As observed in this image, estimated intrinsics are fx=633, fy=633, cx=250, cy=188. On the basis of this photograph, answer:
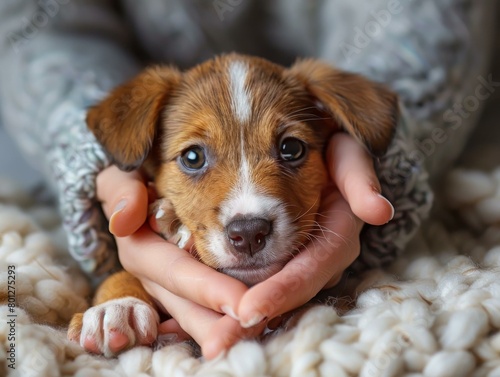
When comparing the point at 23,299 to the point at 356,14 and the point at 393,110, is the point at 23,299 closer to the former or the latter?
the point at 393,110

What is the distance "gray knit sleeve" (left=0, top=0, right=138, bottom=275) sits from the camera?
7.27 ft

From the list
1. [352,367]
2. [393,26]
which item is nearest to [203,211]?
[352,367]

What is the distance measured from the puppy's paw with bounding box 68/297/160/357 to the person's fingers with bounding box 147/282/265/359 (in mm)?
56

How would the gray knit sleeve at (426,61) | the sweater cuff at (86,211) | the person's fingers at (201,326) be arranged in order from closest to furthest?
the person's fingers at (201,326)
the sweater cuff at (86,211)
the gray knit sleeve at (426,61)

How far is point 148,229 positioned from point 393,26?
5.02 feet

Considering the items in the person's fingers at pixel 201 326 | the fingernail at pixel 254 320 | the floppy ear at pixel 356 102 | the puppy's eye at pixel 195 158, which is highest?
the floppy ear at pixel 356 102

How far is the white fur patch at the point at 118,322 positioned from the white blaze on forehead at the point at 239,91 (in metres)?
0.67

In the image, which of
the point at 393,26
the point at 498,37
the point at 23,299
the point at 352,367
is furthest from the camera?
the point at 498,37

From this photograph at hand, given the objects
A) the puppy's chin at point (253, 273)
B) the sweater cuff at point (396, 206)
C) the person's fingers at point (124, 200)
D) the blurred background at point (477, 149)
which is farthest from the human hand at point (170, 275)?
the blurred background at point (477, 149)

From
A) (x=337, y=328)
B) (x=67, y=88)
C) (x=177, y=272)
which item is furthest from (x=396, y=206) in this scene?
(x=67, y=88)

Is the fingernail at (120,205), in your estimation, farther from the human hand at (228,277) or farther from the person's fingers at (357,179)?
the person's fingers at (357,179)

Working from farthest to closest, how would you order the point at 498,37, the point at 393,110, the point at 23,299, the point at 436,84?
the point at 498,37
the point at 436,84
the point at 393,110
the point at 23,299

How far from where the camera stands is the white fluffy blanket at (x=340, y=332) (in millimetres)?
1427

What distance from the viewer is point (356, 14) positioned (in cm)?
304
